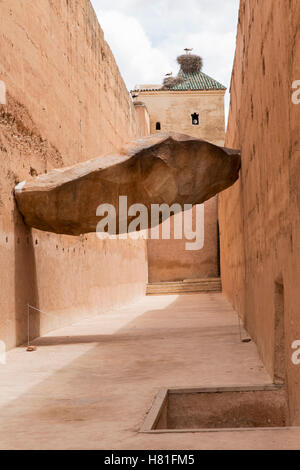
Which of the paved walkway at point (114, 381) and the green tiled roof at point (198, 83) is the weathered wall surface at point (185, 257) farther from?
the paved walkway at point (114, 381)

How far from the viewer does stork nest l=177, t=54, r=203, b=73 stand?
1283 inches

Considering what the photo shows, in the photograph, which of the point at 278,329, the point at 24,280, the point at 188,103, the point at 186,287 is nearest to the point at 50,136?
the point at 24,280

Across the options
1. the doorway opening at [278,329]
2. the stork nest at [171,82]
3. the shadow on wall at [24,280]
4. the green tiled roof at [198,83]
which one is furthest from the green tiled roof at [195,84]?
the doorway opening at [278,329]

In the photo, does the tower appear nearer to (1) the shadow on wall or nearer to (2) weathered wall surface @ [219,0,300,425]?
(1) the shadow on wall

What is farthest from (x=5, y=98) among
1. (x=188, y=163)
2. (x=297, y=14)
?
(x=297, y=14)

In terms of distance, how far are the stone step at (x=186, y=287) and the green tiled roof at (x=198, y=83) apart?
43.3ft

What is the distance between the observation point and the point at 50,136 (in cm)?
893

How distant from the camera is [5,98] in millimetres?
7043

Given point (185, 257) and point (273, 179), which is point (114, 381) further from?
point (185, 257)

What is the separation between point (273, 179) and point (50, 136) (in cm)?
532

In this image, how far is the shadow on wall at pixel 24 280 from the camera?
725 centimetres

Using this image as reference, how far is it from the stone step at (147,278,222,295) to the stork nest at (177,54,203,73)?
16692 millimetres

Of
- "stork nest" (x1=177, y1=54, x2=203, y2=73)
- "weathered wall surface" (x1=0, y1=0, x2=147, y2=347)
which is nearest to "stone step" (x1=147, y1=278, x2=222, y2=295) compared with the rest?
"weathered wall surface" (x1=0, y1=0, x2=147, y2=347)
